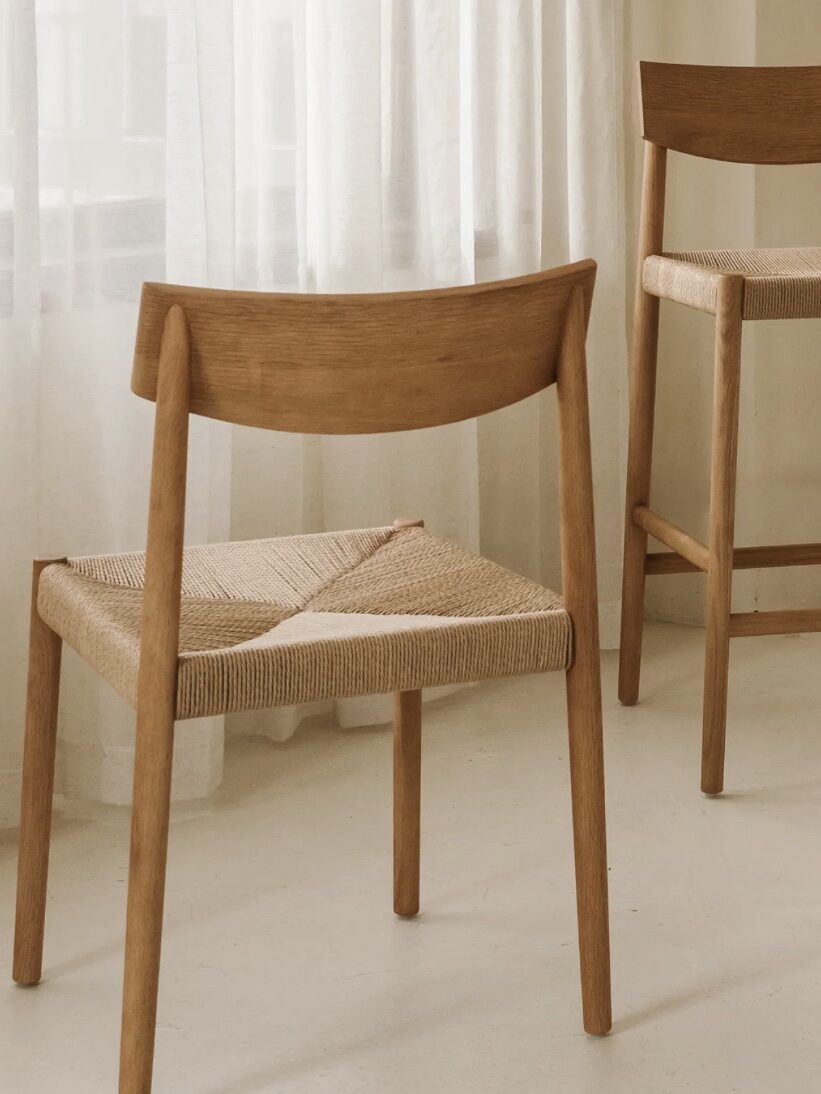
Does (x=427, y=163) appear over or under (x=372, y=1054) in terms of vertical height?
over

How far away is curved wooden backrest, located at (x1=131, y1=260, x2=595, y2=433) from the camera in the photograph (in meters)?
1.08

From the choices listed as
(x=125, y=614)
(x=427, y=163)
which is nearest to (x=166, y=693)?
(x=125, y=614)

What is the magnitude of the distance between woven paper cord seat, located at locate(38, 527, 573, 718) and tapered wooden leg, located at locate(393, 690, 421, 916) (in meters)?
0.16

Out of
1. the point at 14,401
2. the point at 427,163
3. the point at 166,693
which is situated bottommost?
the point at 166,693

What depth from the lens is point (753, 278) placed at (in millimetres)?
1849

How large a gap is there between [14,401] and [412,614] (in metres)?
0.65

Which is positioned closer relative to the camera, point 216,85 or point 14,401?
point 14,401

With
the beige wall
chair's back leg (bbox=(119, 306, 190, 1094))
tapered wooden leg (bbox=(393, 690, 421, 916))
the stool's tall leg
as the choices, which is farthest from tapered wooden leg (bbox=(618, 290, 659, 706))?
chair's back leg (bbox=(119, 306, 190, 1094))

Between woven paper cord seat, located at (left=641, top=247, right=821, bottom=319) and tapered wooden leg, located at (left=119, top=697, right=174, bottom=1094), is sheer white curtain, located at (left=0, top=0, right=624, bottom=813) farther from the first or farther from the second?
tapered wooden leg, located at (left=119, top=697, right=174, bottom=1094)

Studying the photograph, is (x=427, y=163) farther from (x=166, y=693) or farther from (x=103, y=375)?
(x=166, y=693)

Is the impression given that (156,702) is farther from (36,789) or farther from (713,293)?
(713,293)

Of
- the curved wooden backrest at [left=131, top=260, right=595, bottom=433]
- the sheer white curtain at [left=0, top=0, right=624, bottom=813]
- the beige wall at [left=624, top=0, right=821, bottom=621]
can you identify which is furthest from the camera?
the beige wall at [left=624, top=0, right=821, bottom=621]

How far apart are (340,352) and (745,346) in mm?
1539

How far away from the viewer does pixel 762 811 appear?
72.2 inches
